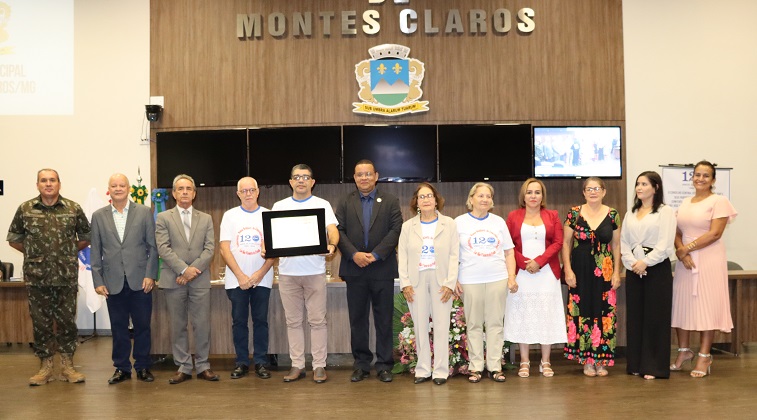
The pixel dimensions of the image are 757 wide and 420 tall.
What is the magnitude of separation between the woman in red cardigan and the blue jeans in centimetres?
207

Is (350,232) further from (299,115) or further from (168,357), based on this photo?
(299,115)

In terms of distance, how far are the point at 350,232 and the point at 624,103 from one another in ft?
14.5

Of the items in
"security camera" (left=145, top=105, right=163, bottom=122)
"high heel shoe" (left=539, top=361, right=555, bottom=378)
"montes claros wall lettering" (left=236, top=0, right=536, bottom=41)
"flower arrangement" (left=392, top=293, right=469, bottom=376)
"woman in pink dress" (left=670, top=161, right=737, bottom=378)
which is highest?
"montes claros wall lettering" (left=236, top=0, right=536, bottom=41)

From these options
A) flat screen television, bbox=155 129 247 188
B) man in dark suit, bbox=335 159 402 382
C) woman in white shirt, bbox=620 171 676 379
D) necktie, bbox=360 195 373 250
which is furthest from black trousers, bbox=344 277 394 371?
flat screen television, bbox=155 129 247 188

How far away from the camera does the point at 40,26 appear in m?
8.44

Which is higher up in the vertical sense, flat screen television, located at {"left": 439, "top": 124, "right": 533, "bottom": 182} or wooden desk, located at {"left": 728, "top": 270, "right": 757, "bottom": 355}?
flat screen television, located at {"left": 439, "top": 124, "right": 533, "bottom": 182}

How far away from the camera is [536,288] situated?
218 inches

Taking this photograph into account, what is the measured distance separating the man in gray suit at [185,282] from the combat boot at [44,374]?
3.40 ft

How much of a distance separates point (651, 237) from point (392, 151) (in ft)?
10.7

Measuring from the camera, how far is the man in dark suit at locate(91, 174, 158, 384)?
5.52 metres

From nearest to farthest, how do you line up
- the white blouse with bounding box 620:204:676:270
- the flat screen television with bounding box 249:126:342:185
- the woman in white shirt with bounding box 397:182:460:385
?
the woman in white shirt with bounding box 397:182:460:385 → the white blouse with bounding box 620:204:676:270 → the flat screen television with bounding box 249:126:342:185

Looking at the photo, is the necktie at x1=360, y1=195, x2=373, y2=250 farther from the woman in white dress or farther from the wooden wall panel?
the wooden wall panel

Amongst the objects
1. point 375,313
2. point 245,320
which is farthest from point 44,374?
point 375,313

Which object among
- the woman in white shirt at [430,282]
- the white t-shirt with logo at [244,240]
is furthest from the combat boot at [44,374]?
the woman in white shirt at [430,282]
